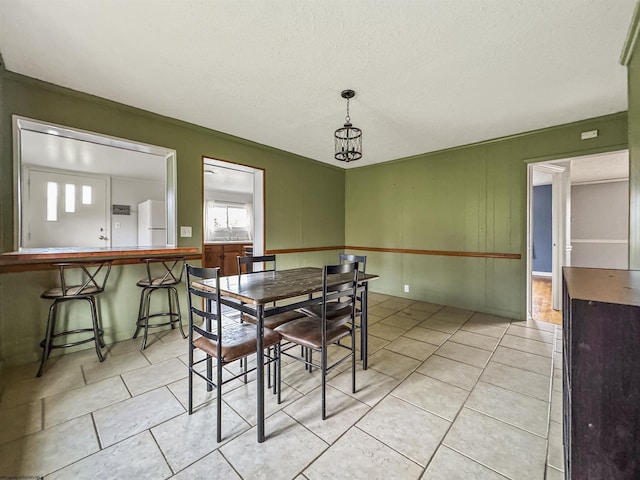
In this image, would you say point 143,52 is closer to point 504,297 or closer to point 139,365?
point 139,365

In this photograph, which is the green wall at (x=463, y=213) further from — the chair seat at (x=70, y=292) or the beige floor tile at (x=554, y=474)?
the chair seat at (x=70, y=292)

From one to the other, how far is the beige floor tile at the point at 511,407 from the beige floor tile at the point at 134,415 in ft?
6.64

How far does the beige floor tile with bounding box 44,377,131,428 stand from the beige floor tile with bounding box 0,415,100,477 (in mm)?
107

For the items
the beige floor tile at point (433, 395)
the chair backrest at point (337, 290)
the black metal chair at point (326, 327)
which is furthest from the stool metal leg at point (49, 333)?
the beige floor tile at point (433, 395)

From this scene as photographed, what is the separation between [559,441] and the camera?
1521mm

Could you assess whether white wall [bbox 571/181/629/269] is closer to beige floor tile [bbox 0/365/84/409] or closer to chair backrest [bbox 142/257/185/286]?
chair backrest [bbox 142/257/185/286]

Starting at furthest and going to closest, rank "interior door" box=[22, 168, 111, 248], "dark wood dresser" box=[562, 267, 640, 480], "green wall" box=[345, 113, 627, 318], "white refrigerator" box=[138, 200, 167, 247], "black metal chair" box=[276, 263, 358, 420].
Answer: "white refrigerator" box=[138, 200, 167, 247], "interior door" box=[22, 168, 111, 248], "green wall" box=[345, 113, 627, 318], "black metal chair" box=[276, 263, 358, 420], "dark wood dresser" box=[562, 267, 640, 480]

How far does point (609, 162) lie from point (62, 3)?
7.04 meters

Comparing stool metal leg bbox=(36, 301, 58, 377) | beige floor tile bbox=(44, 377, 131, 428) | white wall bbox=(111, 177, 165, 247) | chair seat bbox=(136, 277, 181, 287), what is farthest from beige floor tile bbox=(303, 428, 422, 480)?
white wall bbox=(111, 177, 165, 247)

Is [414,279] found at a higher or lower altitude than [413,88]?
lower

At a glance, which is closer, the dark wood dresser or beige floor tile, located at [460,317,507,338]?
the dark wood dresser

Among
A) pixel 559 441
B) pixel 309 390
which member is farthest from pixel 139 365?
pixel 559 441

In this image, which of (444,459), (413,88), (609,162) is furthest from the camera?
(609,162)

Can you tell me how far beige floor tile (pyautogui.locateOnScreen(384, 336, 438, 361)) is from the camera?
2.57m
